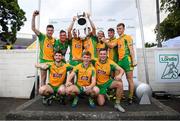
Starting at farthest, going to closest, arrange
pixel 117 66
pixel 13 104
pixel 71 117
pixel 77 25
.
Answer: pixel 13 104, pixel 77 25, pixel 117 66, pixel 71 117

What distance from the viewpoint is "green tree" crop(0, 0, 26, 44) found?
75.4 feet

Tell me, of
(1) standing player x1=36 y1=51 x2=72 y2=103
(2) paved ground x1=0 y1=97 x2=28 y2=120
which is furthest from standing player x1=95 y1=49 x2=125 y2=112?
(2) paved ground x1=0 y1=97 x2=28 y2=120

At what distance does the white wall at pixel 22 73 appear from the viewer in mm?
11312

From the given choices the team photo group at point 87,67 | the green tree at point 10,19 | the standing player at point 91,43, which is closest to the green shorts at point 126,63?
the team photo group at point 87,67

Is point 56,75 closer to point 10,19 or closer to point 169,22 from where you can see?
point 169,22

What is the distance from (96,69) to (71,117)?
4.21 feet

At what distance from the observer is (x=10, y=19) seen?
77.8 ft

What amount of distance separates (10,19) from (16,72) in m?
13.0

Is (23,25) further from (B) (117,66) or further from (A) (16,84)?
(B) (117,66)

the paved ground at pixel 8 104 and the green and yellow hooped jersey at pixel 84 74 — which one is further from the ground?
the green and yellow hooped jersey at pixel 84 74

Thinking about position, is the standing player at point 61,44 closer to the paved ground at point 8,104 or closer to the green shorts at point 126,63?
the green shorts at point 126,63

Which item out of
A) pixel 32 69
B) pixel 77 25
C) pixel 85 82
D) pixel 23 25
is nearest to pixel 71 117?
pixel 85 82

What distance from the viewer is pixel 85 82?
725cm

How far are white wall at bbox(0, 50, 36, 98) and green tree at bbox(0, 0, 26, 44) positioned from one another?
38.9 feet
